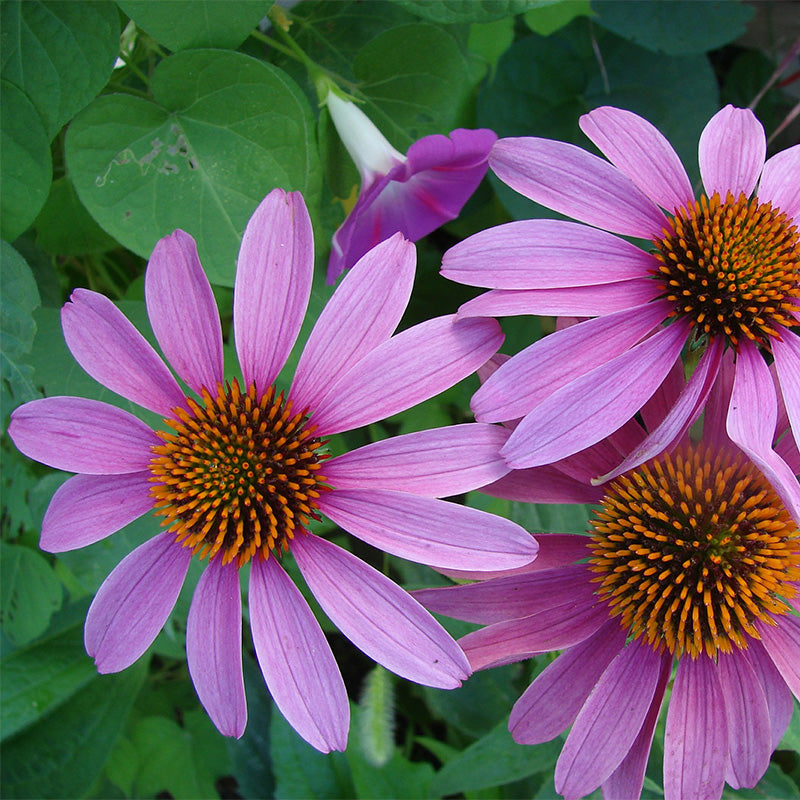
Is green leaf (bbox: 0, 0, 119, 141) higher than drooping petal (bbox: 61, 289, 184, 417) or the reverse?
higher

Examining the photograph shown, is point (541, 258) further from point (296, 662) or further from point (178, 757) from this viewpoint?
point (178, 757)

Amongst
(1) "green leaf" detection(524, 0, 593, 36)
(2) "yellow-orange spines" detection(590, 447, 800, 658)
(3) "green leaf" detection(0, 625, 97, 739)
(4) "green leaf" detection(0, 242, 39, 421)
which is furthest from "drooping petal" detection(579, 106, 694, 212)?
(3) "green leaf" detection(0, 625, 97, 739)

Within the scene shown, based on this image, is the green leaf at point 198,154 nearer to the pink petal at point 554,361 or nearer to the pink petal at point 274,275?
the pink petal at point 274,275

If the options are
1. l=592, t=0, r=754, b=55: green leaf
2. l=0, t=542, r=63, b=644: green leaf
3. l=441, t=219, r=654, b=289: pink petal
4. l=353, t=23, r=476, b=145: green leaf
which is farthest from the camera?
l=592, t=0, r=754, b=55: green leaf

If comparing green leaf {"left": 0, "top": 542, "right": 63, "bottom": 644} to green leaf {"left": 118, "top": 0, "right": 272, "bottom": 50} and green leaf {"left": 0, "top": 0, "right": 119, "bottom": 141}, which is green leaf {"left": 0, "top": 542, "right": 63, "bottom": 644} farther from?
green leaf {"left": 118, "top": 0, "right": 272, "bottom": 50}

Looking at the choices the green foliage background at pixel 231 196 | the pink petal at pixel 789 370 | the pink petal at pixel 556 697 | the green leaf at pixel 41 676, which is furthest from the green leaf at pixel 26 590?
the pink petal at pixel 789 370

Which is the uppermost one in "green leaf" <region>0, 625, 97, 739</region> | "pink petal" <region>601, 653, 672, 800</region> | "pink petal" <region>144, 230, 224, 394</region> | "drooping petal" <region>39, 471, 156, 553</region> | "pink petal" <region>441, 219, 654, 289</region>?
"pink petal" <region>441, 219, 654, 289</region>

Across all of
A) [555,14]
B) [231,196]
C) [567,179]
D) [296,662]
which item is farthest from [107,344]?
[555,14]
